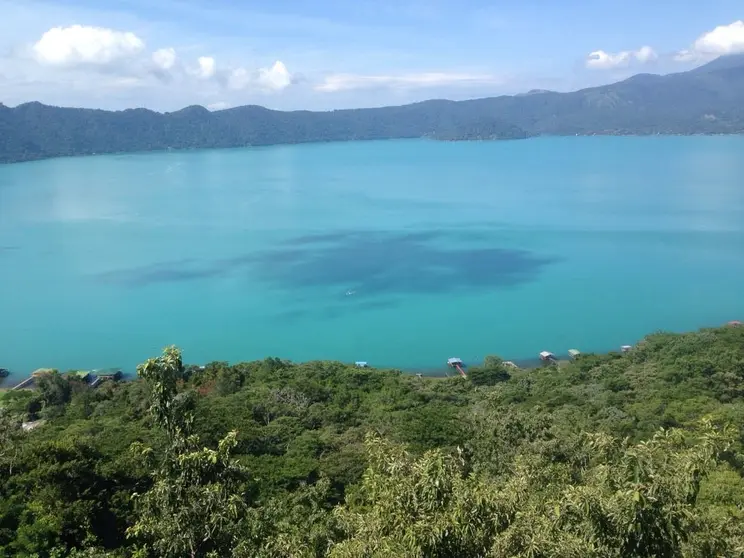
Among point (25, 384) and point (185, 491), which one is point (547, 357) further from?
point (185, 491)

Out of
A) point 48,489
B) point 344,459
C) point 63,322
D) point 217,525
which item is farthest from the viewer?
point 63,322

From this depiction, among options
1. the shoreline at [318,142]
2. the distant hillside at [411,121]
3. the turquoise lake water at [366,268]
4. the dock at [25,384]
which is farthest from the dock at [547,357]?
the distant hillside at [411,121]

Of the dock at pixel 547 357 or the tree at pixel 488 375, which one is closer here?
the tree at pixel 488 375

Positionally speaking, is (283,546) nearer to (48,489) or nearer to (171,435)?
(171,435)

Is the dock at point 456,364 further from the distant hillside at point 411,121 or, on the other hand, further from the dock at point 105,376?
the distant hillside at point 411,121

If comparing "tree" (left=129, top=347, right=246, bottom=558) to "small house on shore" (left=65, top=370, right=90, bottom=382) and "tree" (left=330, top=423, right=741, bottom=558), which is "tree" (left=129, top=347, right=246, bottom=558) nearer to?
"tree" (left=330, top=423, right=741, bottom=558)

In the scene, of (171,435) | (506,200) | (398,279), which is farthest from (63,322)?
(506,200)
